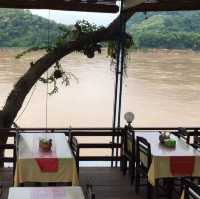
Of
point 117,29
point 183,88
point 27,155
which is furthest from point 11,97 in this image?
point 183,88

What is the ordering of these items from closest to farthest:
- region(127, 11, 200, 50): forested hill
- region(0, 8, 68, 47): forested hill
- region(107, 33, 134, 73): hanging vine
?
1. region(107, 33, 134, 73): hanging vine
2. region(0, 8, 68, 47): forested hill
3. region(127, 11, 200, 50): forested hill

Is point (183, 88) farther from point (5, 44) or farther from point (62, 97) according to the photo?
point (5, 44)

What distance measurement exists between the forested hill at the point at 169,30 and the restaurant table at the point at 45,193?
6789 mm

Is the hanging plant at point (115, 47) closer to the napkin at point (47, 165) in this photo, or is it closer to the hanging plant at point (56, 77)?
the hanging plant at point (56, 77)

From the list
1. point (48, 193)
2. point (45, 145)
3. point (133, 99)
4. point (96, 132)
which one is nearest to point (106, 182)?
point (96, 132)

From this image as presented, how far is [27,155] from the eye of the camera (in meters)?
4.53

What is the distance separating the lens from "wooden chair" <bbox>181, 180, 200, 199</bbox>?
3152 mm

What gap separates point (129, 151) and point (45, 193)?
101 inches

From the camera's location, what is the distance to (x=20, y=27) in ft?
28.3

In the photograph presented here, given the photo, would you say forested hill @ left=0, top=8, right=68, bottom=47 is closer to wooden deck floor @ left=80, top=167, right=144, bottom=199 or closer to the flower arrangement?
wooden deck floor @ left=80, top=167, right=144, bottom=199

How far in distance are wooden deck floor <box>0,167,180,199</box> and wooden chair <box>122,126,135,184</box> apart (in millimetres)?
139

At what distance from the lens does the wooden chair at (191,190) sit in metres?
3.15

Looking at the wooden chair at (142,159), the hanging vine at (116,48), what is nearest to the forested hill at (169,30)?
the hanging vine at (116,48)

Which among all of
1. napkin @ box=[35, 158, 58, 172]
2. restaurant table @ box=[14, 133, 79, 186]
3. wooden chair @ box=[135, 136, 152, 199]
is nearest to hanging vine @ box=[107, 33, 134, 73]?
wooden chair @ box=[135, 136, 152, 199]
